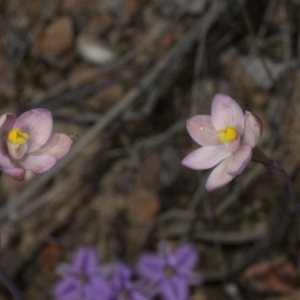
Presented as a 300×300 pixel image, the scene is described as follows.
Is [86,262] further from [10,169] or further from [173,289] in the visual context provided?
[10,169]

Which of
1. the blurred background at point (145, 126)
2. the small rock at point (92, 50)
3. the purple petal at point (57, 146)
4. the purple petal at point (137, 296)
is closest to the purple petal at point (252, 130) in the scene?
the purple petal at point (57, 146)

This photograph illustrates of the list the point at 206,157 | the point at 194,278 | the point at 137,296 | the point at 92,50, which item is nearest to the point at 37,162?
the point at 206,157

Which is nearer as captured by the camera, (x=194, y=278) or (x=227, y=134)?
(x=227, y=134)

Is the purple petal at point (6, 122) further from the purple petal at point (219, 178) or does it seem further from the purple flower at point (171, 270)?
the purple flower at point (171, 270)

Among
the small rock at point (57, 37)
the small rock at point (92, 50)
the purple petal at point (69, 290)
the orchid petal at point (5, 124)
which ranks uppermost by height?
the orchid petal at point (5, 124)

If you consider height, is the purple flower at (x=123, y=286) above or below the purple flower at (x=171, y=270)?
above

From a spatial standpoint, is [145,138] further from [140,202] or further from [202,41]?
[202,41]

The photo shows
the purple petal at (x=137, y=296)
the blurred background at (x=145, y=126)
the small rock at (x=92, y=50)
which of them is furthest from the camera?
the small rock at (x=92, y=50)
